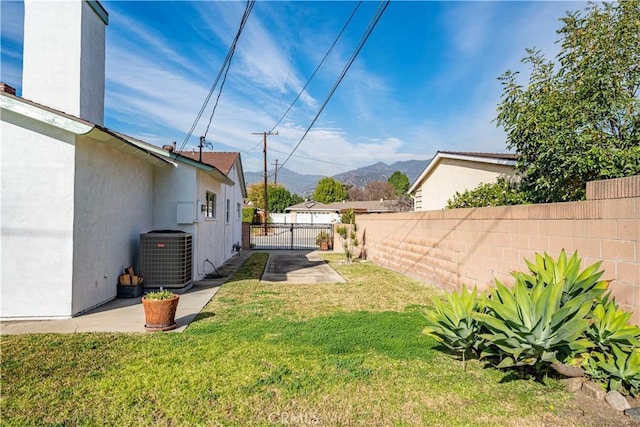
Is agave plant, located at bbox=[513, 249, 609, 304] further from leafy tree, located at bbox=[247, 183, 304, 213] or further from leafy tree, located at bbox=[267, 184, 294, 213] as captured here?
leafy tree, located at bbox=[267, 184, 294, 213]

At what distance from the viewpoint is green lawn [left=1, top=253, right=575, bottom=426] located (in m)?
2.90

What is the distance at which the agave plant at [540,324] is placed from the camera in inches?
121

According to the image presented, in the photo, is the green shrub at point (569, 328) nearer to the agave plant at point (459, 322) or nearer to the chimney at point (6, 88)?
the agave plant at point (459, 322)

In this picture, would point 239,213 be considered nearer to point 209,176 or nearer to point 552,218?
point 209,176

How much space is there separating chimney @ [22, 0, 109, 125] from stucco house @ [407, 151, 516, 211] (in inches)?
374

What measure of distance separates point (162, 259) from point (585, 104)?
7967mm

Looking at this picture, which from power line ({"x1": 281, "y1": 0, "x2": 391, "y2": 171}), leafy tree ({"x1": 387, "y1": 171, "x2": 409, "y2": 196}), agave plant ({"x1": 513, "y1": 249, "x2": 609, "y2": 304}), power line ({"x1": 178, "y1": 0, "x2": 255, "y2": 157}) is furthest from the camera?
leafy tree ({"x1": 387, "y1": 171, "x2": 409, "y2": 196})

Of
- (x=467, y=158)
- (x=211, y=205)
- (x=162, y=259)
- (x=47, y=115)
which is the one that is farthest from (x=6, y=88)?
(x=467, y=158)

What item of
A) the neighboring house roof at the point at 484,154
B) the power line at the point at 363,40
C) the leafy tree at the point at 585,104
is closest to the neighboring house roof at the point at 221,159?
the power line at the point at 363,40

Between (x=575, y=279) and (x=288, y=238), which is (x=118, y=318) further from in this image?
(x=288, y=238)

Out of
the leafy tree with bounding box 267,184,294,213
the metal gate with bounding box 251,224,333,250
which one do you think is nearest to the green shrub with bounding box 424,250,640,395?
the metal gate with bounding box 251,224,333,250

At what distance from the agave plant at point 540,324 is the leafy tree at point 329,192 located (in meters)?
62.8

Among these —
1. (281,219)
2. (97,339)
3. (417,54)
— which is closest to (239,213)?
(417,54)

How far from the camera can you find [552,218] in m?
4.95
